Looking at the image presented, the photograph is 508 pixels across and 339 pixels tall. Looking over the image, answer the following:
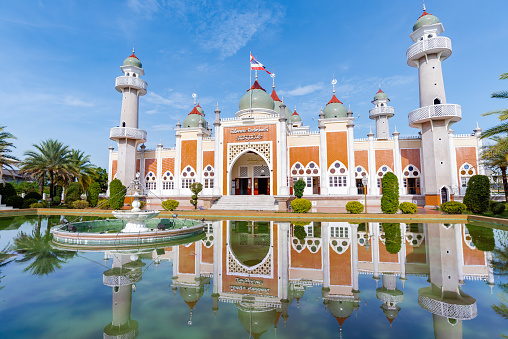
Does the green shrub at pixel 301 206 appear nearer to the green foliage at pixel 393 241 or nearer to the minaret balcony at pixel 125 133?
the green foliage at pixel 393 241

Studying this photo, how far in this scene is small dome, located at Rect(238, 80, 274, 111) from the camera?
A: 26219 millimetres

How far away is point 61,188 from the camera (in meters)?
27.2

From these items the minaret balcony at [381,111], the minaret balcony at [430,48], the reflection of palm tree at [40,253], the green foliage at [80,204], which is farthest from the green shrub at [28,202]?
the minaret balcony at [381,111]

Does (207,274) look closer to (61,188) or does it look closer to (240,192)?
(240,192)

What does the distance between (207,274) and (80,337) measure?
2921 mm

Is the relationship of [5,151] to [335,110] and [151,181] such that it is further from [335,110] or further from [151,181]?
[335,110]

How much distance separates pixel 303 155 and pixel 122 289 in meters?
20.7

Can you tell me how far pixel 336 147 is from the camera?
76.9 feet

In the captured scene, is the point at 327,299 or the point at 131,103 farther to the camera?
the point at 131,103

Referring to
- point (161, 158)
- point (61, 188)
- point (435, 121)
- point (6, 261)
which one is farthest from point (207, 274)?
point (61, 188)

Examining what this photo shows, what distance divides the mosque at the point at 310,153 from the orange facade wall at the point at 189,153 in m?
0.10

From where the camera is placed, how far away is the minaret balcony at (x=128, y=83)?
1001 inches

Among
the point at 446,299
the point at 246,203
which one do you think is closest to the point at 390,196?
the point at 246,203

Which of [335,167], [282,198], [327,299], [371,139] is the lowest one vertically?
[327,299]
